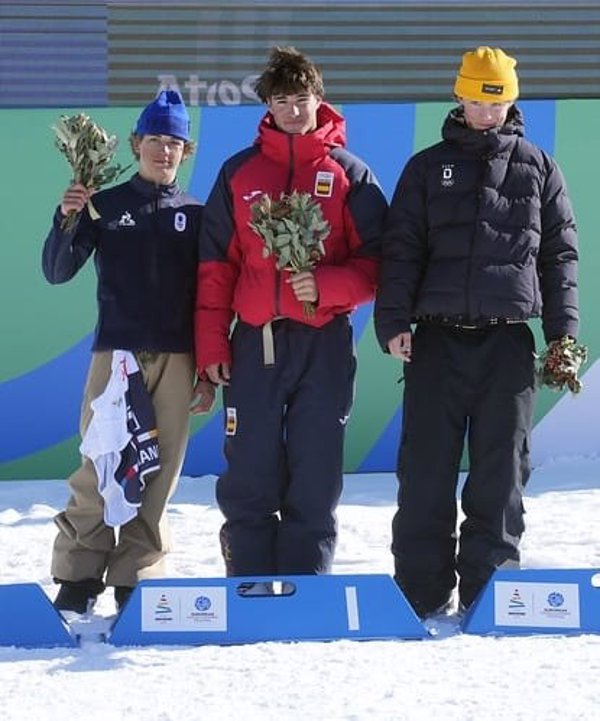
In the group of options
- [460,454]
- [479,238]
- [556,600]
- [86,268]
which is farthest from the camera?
[86,268]

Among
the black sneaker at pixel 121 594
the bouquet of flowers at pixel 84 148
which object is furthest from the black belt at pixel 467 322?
the black sneaker at pixel 121 594

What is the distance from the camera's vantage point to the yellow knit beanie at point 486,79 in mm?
4316

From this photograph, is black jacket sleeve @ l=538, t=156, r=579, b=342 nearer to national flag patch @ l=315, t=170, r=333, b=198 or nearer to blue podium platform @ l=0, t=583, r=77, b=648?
national flag patch @ l=315, t=170, r=333, b=198

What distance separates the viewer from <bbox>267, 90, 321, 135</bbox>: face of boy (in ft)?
14.3

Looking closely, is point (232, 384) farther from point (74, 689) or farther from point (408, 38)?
point (408, 38)

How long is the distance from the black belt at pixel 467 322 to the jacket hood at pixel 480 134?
49cm

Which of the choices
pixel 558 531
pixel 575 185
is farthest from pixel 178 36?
pixel 558 531

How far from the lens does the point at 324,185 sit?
172 inches

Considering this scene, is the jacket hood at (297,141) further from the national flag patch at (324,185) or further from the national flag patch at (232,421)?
the national flag patch at (232,421)

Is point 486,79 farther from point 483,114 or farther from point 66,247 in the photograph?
point 66,247

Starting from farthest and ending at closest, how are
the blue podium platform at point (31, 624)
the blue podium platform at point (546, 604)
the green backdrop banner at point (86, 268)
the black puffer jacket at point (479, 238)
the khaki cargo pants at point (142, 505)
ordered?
the green backdrop banner at point (86, 268) < the khaki cargo pants at point (142, 505) < the black puffer jacket at point (479, 238) < the blue podium platform at point (546, 604) < the blue podium platform at point (31, 624)

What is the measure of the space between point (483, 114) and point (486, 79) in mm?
101

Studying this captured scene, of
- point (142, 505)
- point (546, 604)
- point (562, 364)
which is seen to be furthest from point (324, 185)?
point (546, 604)

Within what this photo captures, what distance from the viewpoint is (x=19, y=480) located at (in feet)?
22.6
